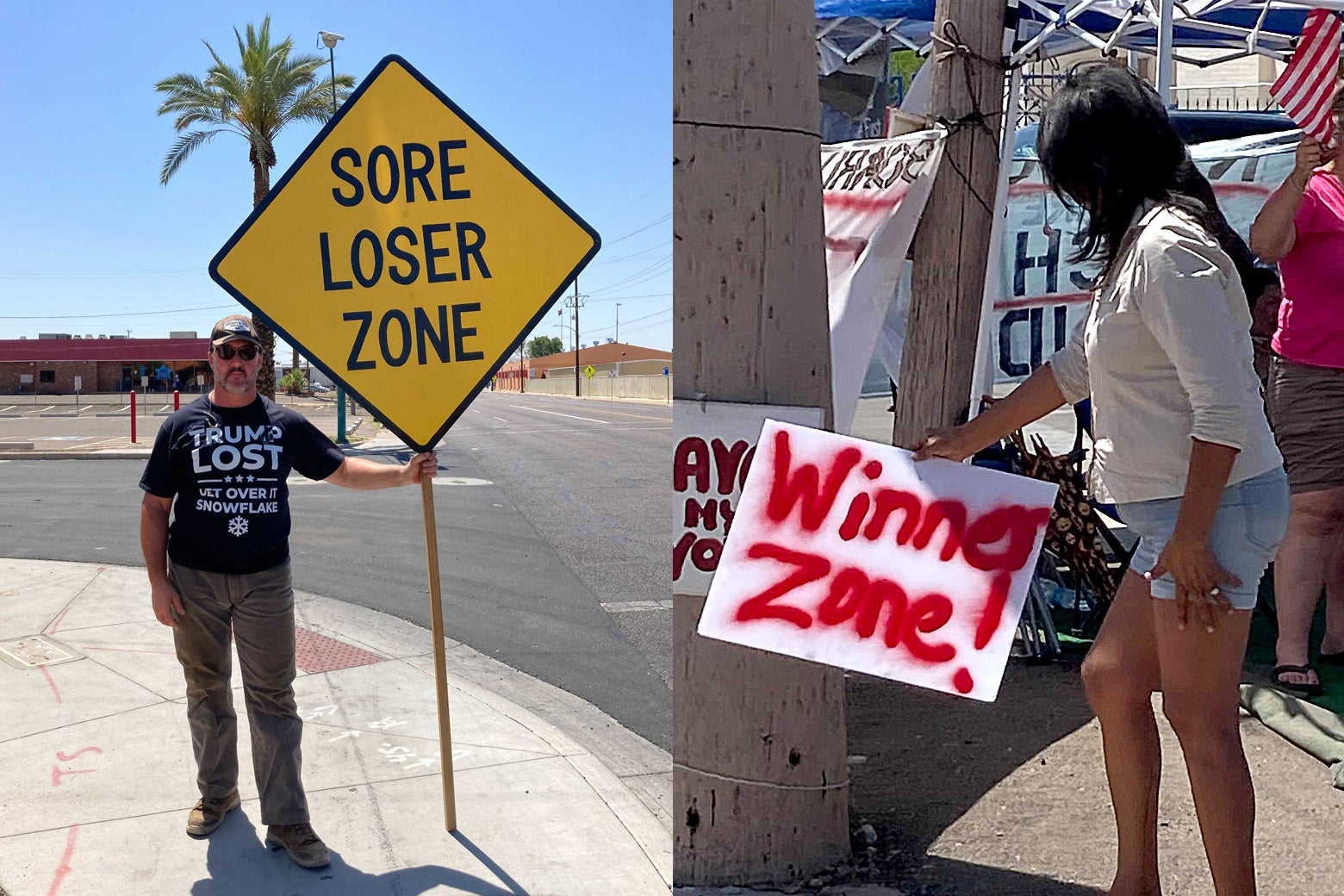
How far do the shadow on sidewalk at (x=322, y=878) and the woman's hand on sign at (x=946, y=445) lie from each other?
1704 mm

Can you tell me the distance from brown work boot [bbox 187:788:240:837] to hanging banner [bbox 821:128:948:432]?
249 cm

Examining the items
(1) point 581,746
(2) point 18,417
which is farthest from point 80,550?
(2) point 18,417

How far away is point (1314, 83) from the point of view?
12.3 ft

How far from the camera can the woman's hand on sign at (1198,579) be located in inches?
91.5

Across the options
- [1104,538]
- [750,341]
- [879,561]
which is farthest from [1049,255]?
[879,561]

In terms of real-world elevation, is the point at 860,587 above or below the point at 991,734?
above

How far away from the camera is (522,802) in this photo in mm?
3916

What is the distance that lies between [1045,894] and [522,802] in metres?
1.73

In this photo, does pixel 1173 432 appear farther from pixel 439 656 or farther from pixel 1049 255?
pixel 1049 255

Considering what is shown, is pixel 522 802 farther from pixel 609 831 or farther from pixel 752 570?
pixel 752 570

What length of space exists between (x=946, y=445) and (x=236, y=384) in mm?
2111

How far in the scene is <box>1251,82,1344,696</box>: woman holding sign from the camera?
416cm

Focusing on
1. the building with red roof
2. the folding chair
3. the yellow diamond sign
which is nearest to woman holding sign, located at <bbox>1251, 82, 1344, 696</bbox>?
the folding chair

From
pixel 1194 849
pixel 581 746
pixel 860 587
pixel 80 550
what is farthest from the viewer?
pixel 80 550
